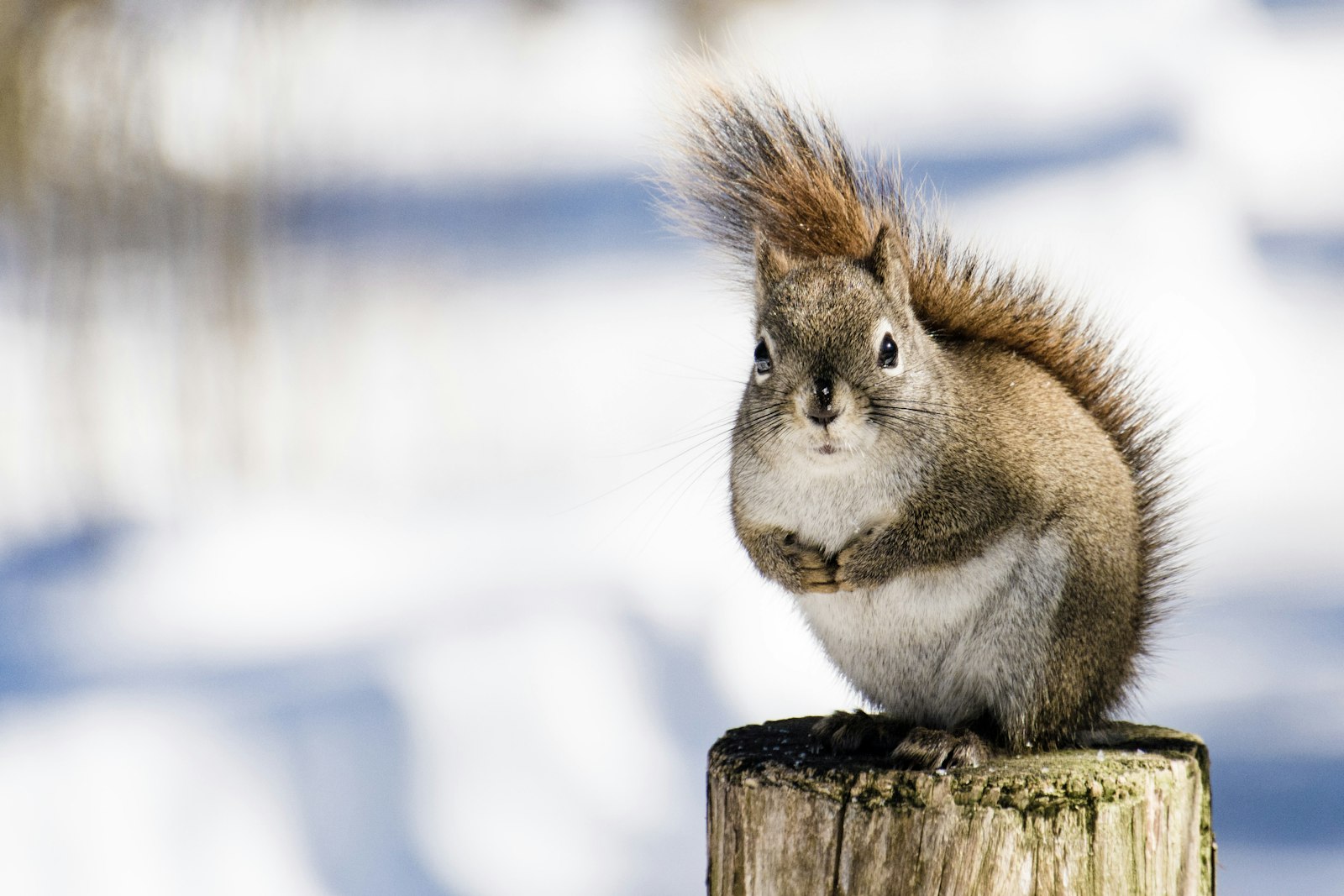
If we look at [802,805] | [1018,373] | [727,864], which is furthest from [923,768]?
[1018,373]

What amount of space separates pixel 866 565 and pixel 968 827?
0.35 m

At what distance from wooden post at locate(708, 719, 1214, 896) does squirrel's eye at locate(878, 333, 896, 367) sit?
0.53 meters

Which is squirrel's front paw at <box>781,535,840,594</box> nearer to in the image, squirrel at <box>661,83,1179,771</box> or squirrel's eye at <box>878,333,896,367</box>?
squirrel at <box>661,83,1179,771</box>

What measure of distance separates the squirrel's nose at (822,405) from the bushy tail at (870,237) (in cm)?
42

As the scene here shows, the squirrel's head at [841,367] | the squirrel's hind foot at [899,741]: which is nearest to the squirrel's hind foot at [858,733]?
the squirrel's hind foot at [899,741]

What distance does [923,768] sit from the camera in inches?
64.1

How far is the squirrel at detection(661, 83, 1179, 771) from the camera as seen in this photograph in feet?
5.62

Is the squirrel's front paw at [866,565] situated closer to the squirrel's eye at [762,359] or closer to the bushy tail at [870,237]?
the squirrel's eye at [762,359]

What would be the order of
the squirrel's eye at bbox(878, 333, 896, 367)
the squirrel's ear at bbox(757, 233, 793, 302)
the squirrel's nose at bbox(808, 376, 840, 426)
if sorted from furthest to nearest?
the squirrel's ear at bbox(757, 233, 793, 302) < the squirrel's eye at bbox(878, 333, 896, 367) < the squirrel's nose at bbox(808, 376, 840, 426)

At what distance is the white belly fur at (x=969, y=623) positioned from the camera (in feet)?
5.61

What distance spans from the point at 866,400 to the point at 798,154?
565mm

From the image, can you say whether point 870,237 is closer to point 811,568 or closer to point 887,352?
point 887,352

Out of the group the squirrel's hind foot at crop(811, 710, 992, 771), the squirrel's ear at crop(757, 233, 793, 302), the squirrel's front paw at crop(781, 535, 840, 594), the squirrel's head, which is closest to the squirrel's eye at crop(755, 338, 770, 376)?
the squirrel's head

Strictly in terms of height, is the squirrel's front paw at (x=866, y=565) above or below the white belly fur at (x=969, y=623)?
above
